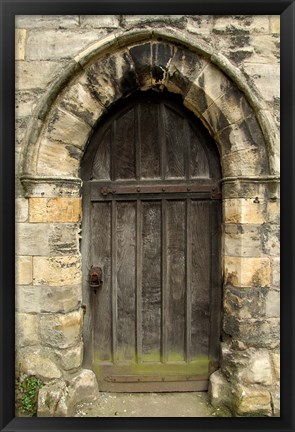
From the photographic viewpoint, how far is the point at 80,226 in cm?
253

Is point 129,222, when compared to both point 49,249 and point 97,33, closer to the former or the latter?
point 49,249

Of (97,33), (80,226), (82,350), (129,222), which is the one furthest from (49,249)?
(97,33)

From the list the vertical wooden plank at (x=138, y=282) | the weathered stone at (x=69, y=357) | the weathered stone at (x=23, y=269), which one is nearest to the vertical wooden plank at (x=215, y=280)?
the vertical wooden plank at (x=138, y=282)

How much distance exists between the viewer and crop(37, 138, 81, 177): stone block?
2322 millimetres

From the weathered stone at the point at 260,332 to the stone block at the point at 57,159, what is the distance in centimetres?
159

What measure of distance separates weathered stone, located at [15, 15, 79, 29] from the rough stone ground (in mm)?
2645

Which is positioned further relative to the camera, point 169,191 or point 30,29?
point 169,191

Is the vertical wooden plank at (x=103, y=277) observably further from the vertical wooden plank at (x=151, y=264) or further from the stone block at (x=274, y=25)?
the stone block at (x=274, y=25)

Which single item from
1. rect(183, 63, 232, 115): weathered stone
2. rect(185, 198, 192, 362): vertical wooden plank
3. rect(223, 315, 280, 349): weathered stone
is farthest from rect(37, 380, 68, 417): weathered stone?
rect(183, 63, 232, 115): weathered stone

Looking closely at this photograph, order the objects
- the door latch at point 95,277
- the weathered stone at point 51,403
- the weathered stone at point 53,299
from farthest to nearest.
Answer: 1. the door latch at point 95,277
2. the weathered stone at point 53,299
3. the weathered stone at point 51,403

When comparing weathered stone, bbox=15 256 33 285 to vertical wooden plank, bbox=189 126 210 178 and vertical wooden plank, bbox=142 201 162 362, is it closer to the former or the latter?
vertical wooden plank, bbox=142 201 162 362

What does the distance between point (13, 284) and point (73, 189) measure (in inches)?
29.3

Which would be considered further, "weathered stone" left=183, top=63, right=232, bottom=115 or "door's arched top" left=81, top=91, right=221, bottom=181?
"door's arched top" left=81, top=91, right=221, bottom=181

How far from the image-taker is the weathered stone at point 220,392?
242 cm
